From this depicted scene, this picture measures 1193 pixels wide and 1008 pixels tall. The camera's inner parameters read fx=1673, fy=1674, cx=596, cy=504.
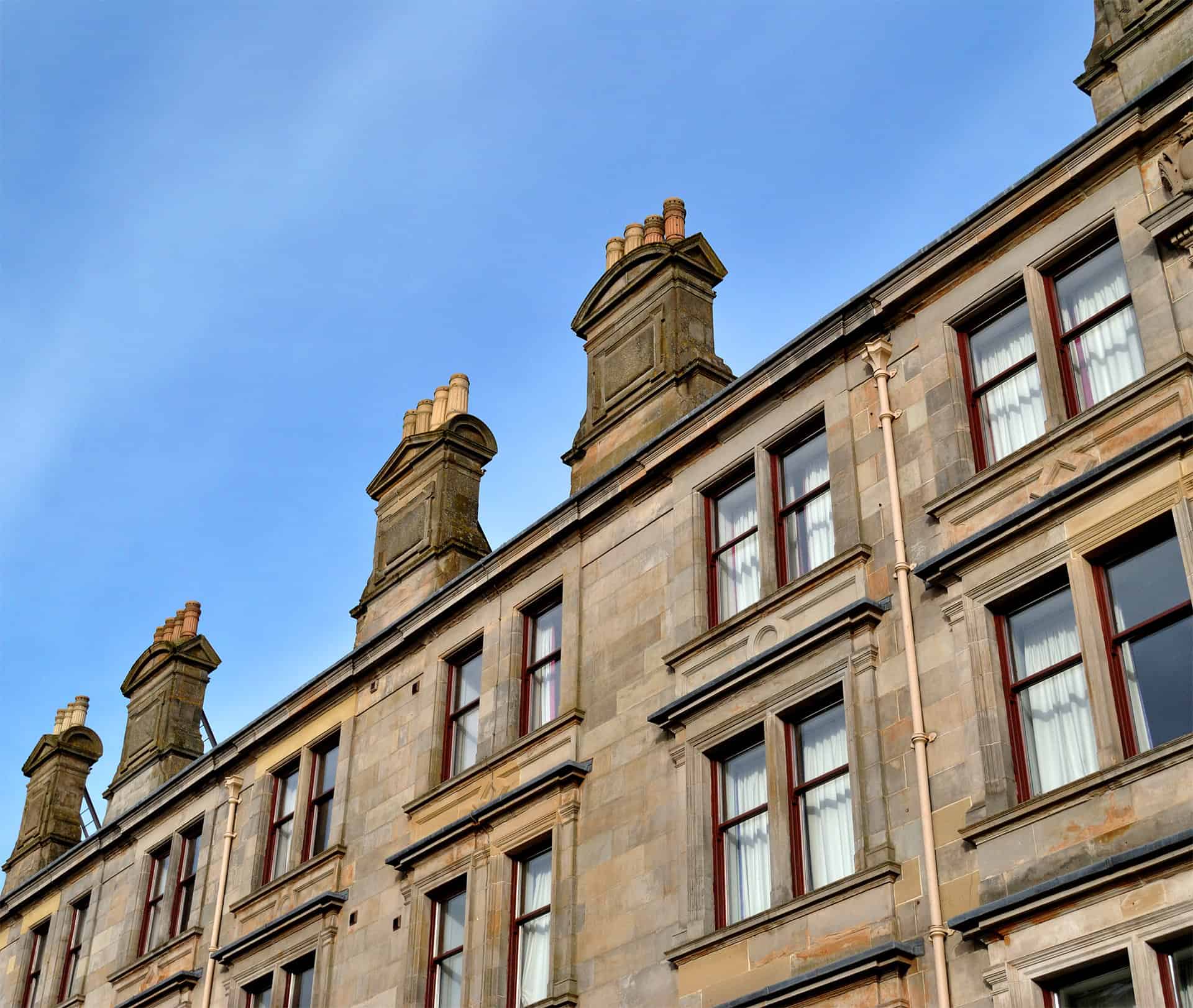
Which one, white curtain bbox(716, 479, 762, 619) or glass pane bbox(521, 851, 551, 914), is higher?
white curtain bbox(716, 479, 762, 619)

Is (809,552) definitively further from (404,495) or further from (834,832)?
(404,495)

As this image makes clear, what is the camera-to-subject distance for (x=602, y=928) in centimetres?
1956

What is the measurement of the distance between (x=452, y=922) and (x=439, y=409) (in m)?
10.5

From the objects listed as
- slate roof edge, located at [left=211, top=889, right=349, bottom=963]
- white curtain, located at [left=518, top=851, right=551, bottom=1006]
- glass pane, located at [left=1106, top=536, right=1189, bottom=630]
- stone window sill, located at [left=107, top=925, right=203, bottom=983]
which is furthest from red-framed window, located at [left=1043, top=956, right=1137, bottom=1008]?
stone window sill, located at [left=107, top=925, right=203, bottom=983]

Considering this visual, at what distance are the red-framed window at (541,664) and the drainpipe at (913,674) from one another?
19.9 feet

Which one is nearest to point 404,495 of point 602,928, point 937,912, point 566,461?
point 566,461

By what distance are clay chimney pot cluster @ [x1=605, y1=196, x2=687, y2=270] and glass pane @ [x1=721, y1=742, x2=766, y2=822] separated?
388 inches

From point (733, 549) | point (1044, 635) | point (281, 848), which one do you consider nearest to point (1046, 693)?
point (1044, 635)

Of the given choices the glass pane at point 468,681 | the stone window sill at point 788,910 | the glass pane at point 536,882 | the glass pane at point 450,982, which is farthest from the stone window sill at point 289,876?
the stone window sill at point 788,910

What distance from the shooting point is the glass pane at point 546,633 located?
23109mm

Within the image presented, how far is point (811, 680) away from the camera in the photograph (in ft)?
59.1

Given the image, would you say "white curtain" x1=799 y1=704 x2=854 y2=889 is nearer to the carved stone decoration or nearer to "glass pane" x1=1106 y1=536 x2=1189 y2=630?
"glass pane" x1=1106 y1=536 x2=1189 y2=630

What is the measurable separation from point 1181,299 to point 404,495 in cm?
1584

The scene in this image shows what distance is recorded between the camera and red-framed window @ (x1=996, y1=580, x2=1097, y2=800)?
15.4 metres
